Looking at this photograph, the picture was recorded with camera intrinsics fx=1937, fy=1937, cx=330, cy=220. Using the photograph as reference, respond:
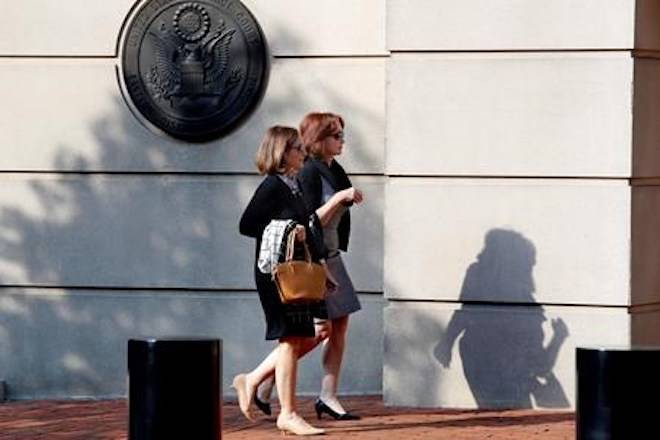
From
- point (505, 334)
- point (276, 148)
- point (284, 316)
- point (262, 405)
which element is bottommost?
point (262, 405)

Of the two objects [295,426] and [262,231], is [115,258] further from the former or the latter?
[295,426]

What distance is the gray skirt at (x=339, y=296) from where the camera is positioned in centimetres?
1210

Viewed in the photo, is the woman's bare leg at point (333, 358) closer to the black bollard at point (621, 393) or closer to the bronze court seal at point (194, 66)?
the bronze court seal at point (194, 66)

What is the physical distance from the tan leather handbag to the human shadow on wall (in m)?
1.73

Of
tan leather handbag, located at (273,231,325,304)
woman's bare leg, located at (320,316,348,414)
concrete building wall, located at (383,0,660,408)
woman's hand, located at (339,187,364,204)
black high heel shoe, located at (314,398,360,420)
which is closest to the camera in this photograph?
tan leather handbag, located at (273,231,325,304)

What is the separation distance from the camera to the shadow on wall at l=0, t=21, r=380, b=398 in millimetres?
13969

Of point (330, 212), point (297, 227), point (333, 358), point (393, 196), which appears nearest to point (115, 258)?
point (393, 196)

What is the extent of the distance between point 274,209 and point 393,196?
157cm

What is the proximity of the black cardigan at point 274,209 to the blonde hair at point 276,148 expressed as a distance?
74 mm

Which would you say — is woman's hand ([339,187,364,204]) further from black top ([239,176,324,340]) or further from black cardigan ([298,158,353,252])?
black top ([239,176,324,340])

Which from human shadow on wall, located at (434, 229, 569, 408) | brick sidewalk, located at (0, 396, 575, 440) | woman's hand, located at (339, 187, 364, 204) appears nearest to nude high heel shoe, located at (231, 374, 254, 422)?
brick sidewalk, located at (0, 396, 575, 440)

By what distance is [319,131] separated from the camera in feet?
39.6

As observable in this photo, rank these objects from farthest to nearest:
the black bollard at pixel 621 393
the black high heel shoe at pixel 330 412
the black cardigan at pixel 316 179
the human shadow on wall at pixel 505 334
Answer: the human shadow on wall at pixel 505 334
the black high heel shoe at pixel 330 412
the black cardigan at pixel 316 179
the black bollard at pixel 621 393

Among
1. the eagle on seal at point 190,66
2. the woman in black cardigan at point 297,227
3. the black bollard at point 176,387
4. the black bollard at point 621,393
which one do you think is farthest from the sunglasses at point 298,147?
the black bollard at point 621,393
